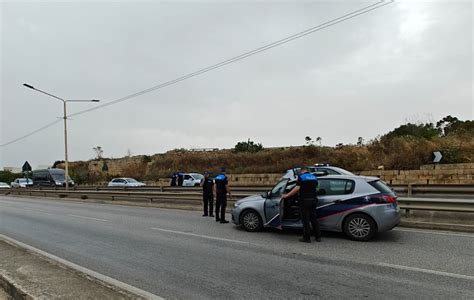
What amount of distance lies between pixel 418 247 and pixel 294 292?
Result: 393 cm

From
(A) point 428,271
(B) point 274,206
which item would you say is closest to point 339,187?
(B) point 274,206

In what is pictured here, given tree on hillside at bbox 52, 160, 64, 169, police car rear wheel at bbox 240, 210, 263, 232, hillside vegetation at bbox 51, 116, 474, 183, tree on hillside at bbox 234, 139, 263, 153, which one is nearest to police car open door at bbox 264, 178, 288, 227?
police car rear wheel at bbox 240, 210, 263, 232

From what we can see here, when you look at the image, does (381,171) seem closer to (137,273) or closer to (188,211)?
(188,211)

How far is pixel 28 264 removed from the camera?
621 centimetres

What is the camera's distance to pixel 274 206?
31.6 ft

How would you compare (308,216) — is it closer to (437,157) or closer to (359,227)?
(359,227)

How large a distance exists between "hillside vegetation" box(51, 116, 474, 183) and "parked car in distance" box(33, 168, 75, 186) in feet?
28.5

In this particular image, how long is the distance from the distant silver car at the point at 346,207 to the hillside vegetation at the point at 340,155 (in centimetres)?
1684

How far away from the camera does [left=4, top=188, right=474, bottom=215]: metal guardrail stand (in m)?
9.41

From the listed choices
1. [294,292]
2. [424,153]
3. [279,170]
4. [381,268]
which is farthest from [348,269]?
[279,170]

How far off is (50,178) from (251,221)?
4130cm

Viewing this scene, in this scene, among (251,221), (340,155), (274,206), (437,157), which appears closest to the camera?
(274,206)

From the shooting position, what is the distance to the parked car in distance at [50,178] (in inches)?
1739

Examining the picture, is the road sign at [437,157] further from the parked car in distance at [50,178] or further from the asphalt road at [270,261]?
the parked car in distance at [50,178]
